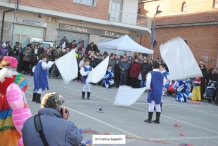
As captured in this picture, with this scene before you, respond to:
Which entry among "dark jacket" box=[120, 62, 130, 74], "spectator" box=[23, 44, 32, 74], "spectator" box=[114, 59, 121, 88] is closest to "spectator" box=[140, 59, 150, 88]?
"dark jacket" box=[120, 62, 130, 74]

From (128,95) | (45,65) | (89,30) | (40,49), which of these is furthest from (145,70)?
(89,30)

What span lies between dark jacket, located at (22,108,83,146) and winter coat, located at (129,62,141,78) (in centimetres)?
1809

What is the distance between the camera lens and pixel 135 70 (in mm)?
21859

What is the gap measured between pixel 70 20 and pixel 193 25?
13.1 meters

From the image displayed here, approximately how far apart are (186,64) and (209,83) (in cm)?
1165

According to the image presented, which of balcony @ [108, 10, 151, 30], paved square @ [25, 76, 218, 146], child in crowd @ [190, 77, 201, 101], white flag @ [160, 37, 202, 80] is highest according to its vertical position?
balcony @ [108, 10, 151, 30]

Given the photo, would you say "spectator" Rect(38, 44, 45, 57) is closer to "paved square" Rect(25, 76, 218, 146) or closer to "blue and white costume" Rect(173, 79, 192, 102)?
"paved square" Rect(25, 76, 218, 146)

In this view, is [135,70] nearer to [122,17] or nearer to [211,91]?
[211,91]

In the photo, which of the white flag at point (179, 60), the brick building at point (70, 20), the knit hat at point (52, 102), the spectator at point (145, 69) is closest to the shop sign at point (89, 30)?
the brick building at point (70, 20)

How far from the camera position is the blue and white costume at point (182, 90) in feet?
61.3

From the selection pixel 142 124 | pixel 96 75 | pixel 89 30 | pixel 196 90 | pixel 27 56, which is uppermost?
pixel 89 30

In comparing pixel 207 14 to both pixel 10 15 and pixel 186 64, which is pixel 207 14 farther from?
pixel 186 64

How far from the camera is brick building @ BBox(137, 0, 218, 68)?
3391 centimetres

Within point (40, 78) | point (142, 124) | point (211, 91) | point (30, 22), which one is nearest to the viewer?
point (142, 124)
